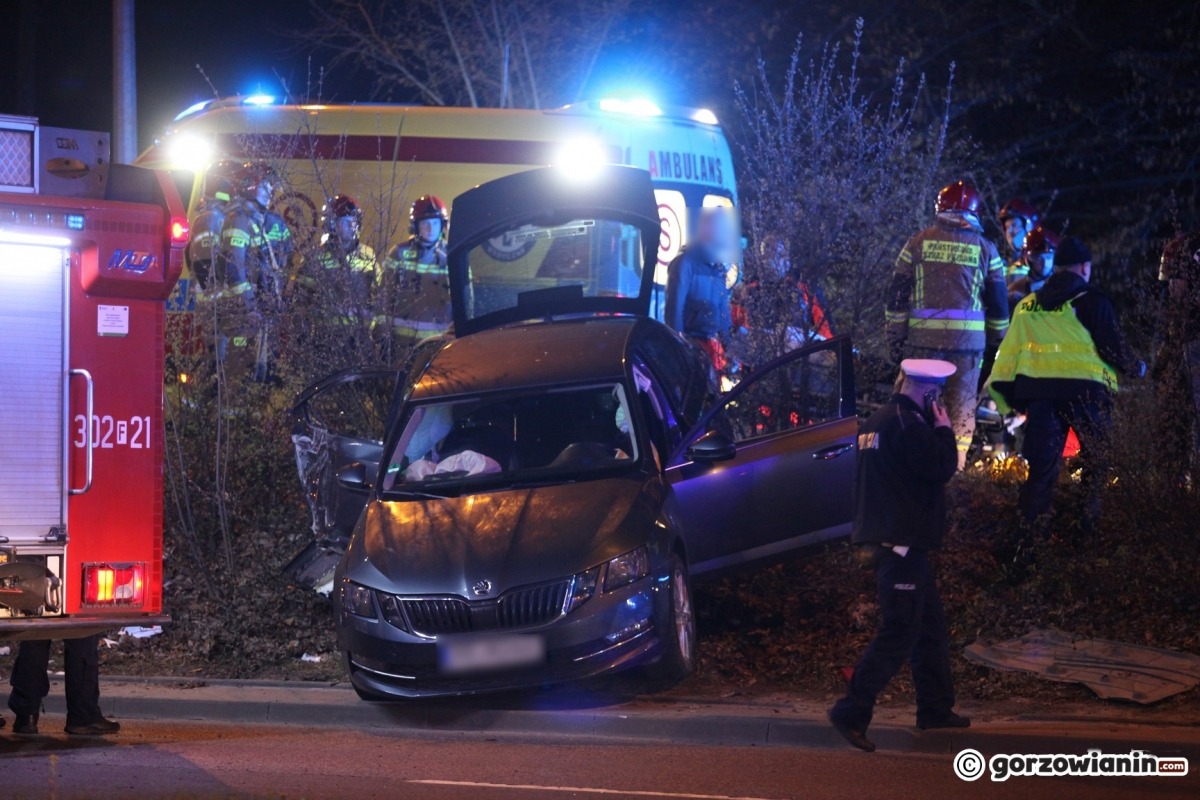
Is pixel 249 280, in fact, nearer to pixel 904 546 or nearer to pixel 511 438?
pixel 511 438

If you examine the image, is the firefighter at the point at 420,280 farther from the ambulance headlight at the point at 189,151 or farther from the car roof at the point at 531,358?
the car roof at the point at 531,358

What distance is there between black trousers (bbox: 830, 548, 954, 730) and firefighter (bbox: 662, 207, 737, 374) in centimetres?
471

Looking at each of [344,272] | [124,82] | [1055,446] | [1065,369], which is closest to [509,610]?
[1055,446]

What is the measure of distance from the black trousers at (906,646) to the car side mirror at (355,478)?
3075 mm

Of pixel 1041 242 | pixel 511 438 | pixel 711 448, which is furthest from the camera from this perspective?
pixel 1041 242

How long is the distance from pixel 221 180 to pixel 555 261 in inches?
136

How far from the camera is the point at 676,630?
7.90 meters

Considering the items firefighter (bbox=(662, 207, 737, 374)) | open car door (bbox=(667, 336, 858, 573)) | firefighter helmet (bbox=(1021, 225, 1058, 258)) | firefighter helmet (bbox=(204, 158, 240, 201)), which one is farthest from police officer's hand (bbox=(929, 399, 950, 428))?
firefighter helmet (bbox=(204, 158, 240, 201))

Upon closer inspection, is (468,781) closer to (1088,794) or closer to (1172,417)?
(1088,794)

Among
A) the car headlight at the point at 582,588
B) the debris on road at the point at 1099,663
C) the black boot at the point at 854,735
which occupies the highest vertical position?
the car headlight at the point at 582,588

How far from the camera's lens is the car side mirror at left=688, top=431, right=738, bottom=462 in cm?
812

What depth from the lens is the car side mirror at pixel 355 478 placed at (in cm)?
868

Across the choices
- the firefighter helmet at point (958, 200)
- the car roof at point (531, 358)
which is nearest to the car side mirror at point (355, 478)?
the car roof at point (531, 358)

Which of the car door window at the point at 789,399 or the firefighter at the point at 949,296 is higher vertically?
the firefighter at the point at 949,296
